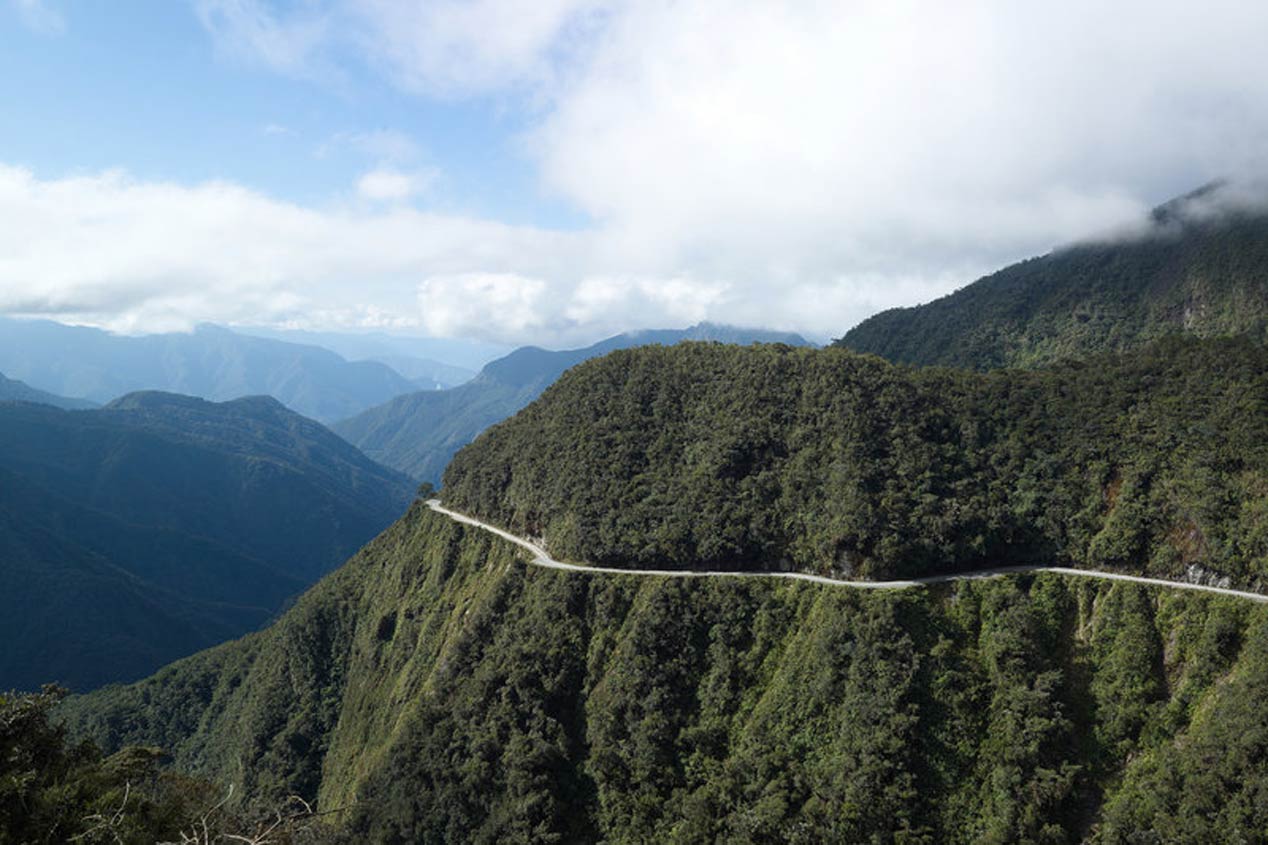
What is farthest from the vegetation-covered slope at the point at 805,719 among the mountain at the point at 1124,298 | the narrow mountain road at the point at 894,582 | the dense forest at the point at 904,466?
the mountain at the point at 1124,298

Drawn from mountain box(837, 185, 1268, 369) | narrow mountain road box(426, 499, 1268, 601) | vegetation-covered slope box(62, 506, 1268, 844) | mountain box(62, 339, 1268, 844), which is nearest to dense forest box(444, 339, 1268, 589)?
mountain box(62, 339, 1268, 844)

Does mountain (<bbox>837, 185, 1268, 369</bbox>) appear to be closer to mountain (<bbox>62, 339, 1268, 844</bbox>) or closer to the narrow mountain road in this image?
mountain (<bbox>62, 339, 1268, 844</bbox>)

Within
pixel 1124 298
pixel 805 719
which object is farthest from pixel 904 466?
pixel 1124 298

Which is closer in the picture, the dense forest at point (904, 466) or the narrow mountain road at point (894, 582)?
the narrow mountain road at point (894, 582)

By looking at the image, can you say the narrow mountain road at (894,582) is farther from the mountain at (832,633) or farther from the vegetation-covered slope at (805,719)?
the vegetation-covered slope at (805,719)

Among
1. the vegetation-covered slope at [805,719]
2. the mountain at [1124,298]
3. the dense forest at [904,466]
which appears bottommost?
the vegetation-covered slope at [805,719]

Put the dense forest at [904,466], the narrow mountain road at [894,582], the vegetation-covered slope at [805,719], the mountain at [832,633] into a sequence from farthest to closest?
1. the dense forest at [904,466]
2. the narrow mountain road at [894,582]
3. the mountain at [832,633]
4. the vegetation-covered slope at [805,719]

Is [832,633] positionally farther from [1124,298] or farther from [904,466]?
[1124,298]

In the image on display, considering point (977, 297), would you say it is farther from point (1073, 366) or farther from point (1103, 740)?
point (1103, 740)
